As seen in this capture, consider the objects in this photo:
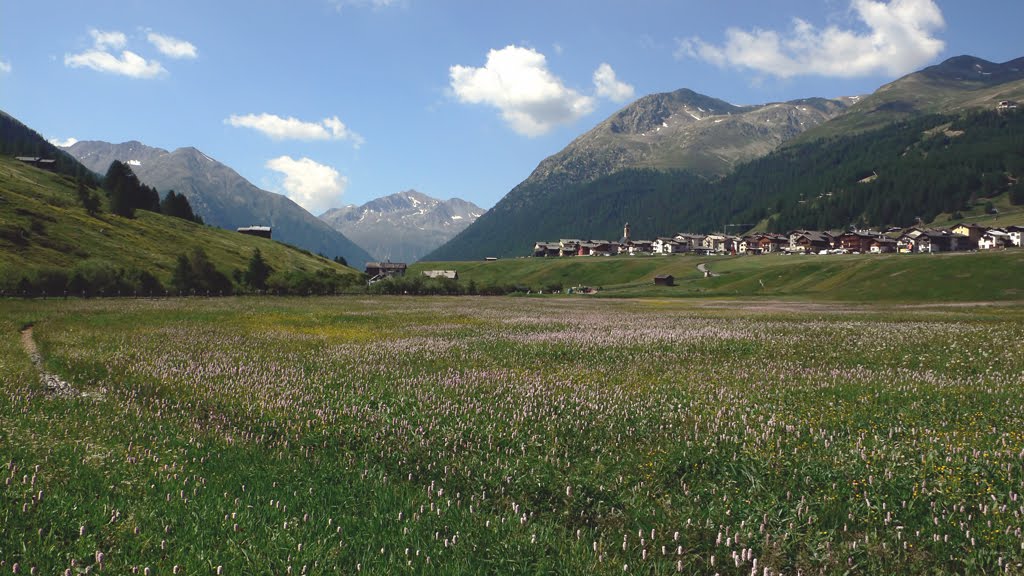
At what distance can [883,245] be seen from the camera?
191125mm

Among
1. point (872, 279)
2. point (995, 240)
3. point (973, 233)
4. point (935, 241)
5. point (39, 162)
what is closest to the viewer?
point (872, 279)

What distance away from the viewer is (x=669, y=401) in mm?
10648

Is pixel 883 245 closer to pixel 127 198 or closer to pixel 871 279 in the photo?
pixel 871 279

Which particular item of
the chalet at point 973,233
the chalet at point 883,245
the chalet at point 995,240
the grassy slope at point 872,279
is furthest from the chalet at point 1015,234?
the grassy slope at point 872,279

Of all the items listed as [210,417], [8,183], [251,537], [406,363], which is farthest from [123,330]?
[8,183]

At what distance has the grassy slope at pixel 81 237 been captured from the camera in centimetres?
8294

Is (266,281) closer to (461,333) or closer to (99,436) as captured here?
(461,333)

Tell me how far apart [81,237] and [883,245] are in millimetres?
235905

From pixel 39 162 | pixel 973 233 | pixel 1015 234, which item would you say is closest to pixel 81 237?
pixel 39 162

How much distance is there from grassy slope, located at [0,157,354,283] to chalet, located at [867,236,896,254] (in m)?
197

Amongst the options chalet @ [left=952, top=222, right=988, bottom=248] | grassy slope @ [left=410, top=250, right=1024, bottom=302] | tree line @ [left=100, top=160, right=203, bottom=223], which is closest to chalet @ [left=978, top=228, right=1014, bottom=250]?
chalet @ [left=952, top=222, right=988, bottom=248]

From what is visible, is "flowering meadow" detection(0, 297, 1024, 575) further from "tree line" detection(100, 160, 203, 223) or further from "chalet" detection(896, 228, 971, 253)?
"chalet" detection(896, 228, 971, 253)

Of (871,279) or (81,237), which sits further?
(871,279)

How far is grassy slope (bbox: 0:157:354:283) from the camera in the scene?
272 ft
